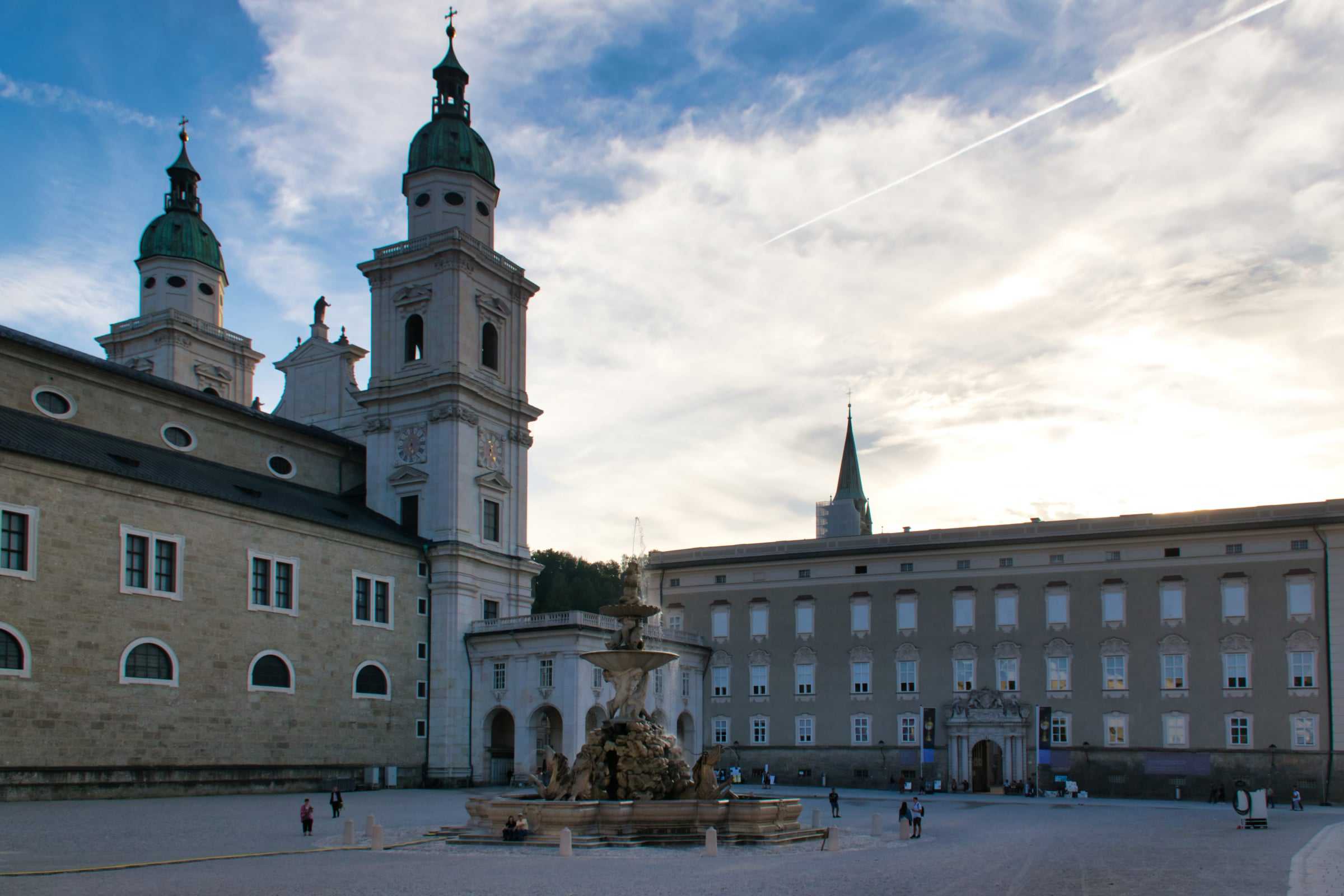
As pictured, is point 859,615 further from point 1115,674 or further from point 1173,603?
point 1173,603

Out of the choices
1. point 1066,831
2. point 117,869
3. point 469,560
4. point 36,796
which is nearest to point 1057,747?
point 1066,831

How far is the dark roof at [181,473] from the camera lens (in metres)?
42.6

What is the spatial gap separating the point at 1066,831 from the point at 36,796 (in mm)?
30500

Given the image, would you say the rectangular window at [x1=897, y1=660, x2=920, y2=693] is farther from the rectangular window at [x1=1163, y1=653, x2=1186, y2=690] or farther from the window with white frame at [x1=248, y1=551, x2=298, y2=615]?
the window with white frame at [x1=248, y1=551, x2=298, y2=615]

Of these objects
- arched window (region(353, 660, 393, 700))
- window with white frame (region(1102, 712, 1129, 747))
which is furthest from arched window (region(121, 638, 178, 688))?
window with white frame (region(1102, 712, 1129, 747))

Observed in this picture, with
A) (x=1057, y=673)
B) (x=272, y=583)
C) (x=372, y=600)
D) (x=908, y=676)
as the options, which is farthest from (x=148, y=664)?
(x=1057, y=673)

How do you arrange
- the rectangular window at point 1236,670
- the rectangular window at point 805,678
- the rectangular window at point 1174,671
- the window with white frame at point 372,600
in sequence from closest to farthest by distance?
the window with white frame at point 372,600
the rectangular window at point 1236,670
the rectangular window at point 1174,671
the rectangular window at point 805,678

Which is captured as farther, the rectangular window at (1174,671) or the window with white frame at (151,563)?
the rectangular window at (1174,671)

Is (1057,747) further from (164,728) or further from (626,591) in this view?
(164,728)

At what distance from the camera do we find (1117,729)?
57188mm

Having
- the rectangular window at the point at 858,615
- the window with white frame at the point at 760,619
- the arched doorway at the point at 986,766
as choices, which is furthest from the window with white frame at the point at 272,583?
the arched doorway at the point at 986,766

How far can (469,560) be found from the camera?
59.7 m

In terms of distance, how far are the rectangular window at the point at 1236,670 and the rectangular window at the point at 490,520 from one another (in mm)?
34268

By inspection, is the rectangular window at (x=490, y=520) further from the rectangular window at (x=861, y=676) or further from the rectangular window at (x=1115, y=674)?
the rectangular window at (x=1115, y=674)
